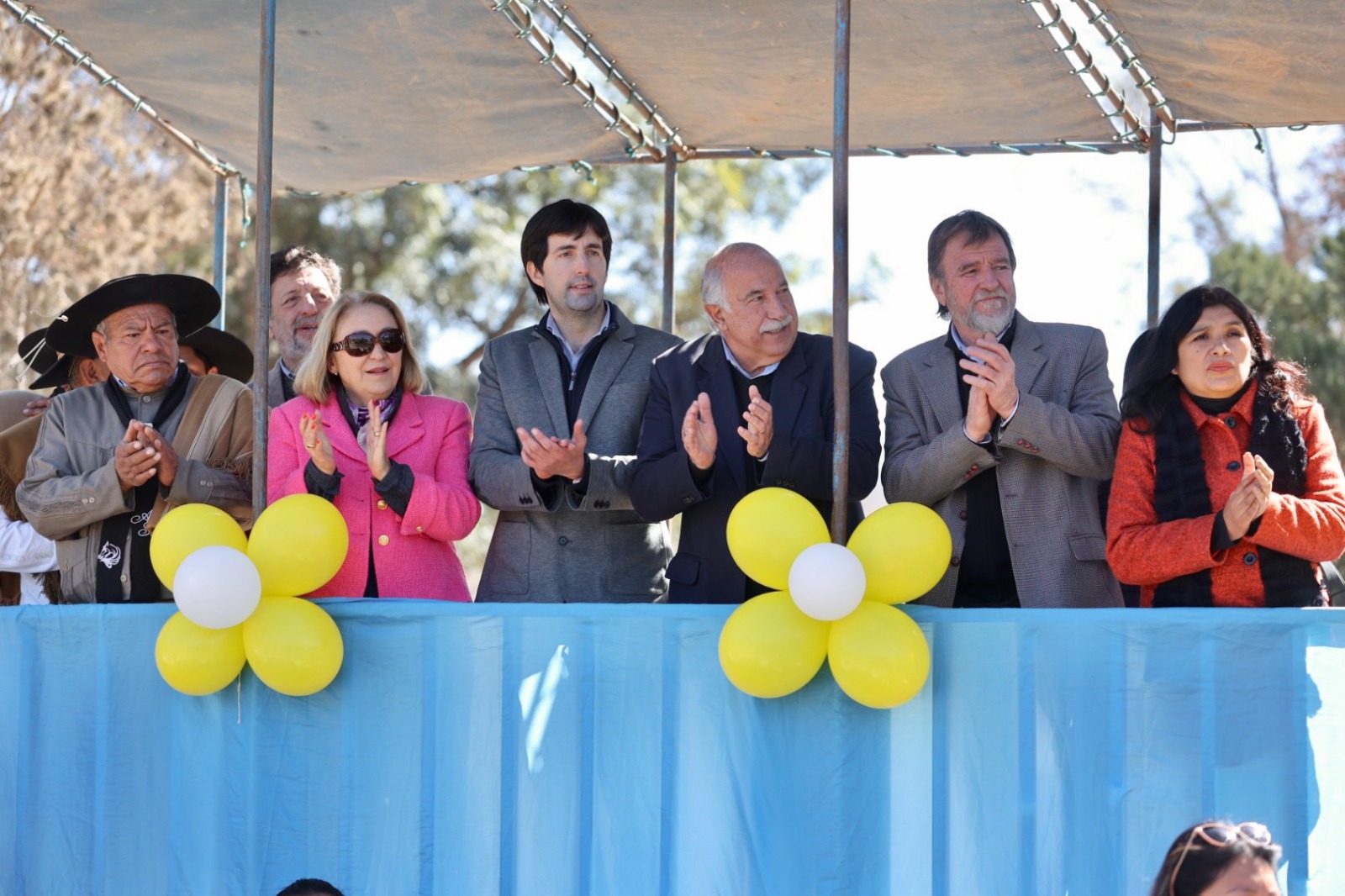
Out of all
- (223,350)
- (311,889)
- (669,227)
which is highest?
(669,227)

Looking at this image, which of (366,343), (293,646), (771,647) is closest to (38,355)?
(366,343)

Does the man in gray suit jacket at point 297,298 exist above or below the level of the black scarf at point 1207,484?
above

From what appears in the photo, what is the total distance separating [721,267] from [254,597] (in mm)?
1600

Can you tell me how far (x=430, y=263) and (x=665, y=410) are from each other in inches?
530

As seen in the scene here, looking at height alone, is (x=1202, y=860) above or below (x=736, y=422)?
below

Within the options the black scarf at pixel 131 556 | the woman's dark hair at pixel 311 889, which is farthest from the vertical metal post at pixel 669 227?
the woman's dark hair at pixel 311 889

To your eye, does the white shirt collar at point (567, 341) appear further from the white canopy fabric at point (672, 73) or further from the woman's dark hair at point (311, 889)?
the woman's dark hair at point (311, 889)

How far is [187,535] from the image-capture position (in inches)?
157

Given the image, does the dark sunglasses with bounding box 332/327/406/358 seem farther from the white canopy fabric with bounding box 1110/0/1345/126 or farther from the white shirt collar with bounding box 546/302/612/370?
the white canopy fabric with bounding box 1110/0/1345/126

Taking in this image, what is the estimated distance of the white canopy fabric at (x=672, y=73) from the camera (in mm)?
5129

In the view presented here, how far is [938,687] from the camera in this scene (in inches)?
143

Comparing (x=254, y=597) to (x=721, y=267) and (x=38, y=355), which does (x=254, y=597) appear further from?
(x=38, y=355)

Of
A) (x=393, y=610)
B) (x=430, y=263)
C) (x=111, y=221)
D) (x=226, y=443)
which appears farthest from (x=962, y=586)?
(x=430, y=263)

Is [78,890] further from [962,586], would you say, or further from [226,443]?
[962,586]
